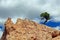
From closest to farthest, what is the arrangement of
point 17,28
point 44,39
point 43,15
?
point 44,39 < point 17,28 < point 43,15

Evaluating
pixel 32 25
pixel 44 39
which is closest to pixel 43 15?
pixel 32 25

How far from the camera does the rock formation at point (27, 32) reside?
2348 centimetres

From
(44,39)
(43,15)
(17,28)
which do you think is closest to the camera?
(44,39)

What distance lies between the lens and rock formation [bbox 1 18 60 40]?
23478 mm

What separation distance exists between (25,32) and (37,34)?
5.07ft

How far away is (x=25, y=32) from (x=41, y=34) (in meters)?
2.02

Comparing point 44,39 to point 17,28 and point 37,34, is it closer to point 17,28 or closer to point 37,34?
point 37,34

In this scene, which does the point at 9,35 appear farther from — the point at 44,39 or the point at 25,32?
the point at 44,39

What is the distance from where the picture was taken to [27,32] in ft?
78.9

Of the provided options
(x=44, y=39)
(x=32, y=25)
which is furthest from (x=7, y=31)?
(x=44, y=39)

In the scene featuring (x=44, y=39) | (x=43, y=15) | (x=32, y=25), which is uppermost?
(x=43, y=15)

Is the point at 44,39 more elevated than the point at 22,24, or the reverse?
the point at 22,24

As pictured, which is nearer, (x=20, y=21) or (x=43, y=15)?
(x=20, y=21)

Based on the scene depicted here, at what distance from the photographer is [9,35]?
23.9 metres
